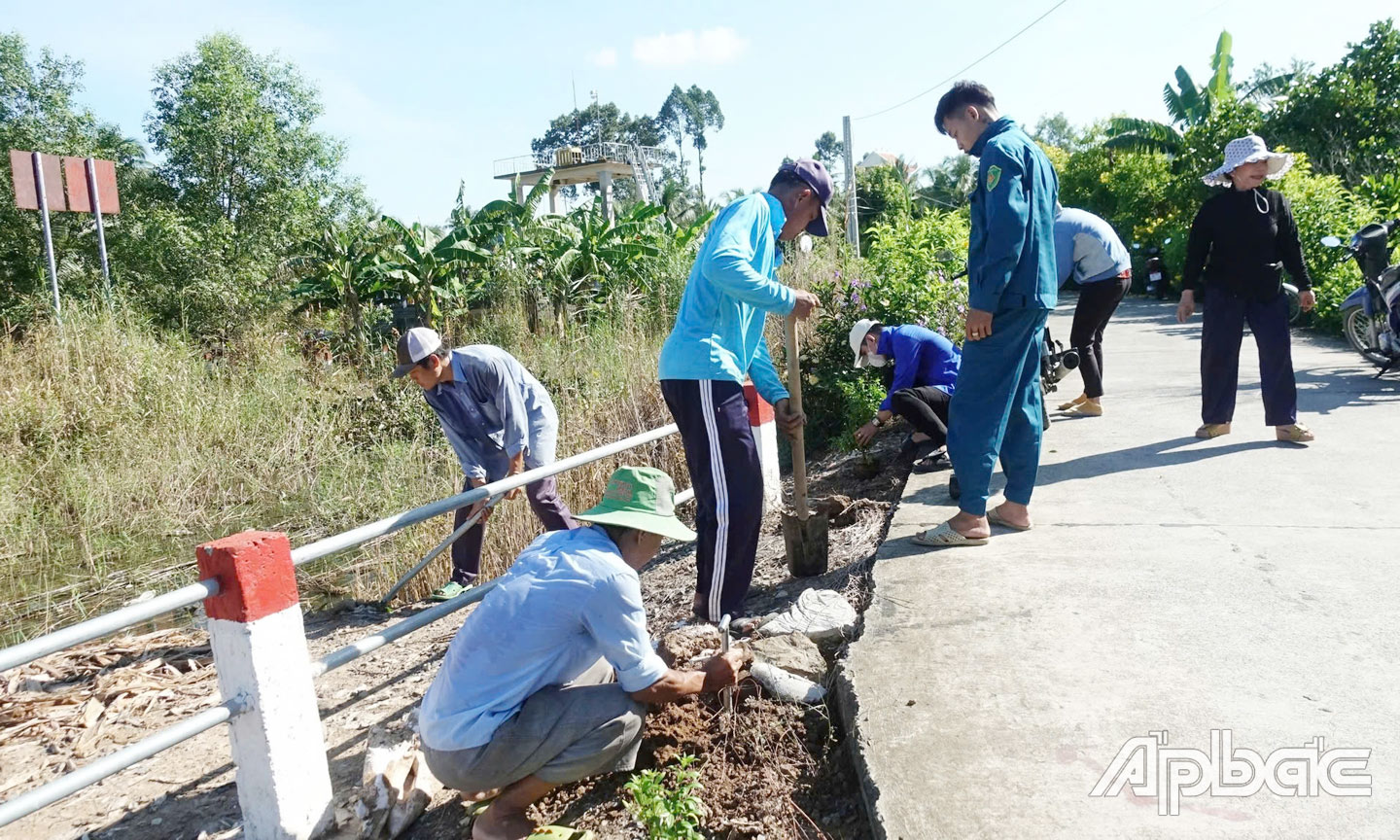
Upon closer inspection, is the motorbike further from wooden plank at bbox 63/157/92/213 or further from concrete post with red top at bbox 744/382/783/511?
wooden plank at bbox 63/157/92/213

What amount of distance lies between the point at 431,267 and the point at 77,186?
4.76 metres

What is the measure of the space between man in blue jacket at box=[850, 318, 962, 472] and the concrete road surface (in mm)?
622

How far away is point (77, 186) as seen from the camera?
Answer: 11195 mm

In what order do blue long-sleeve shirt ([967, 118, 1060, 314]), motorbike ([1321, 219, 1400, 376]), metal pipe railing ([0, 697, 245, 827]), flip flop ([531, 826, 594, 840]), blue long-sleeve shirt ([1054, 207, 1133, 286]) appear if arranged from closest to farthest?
1. metal pipe railing ([0, 697, 245, 827])
2. flip flop ([531, 826, 594, 840])
3. blue long-sleeve shirt ([967, 118, 1060, 314])
4. blue long-sleeve shirt ([1054, 207, 1133, 286])
5. motorbike ([1321, 219, 1400, 376])

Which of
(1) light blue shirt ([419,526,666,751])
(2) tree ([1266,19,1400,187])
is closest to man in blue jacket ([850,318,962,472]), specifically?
(1) light blue shirt ([419,526,666,751])

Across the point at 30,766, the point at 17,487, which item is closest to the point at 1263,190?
the point at 30,766

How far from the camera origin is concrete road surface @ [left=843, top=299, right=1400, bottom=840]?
2.25m

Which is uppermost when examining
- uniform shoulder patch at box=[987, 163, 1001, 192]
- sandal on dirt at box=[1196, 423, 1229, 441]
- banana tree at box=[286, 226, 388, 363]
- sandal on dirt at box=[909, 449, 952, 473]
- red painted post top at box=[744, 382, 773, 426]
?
banana tree at box=[286, 226, 388, 363]

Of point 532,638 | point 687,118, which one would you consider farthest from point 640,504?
point 687,118

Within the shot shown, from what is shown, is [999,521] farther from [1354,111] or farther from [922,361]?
[1354,111]

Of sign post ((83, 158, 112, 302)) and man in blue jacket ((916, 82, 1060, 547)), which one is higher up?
sign post ((83, 158, 112, 302))

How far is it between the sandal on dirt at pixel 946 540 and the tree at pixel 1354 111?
14.8 m

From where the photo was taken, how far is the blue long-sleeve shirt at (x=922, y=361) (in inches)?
233

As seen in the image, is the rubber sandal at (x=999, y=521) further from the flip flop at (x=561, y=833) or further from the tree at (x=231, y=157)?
the tree at (x=231, y=157)
